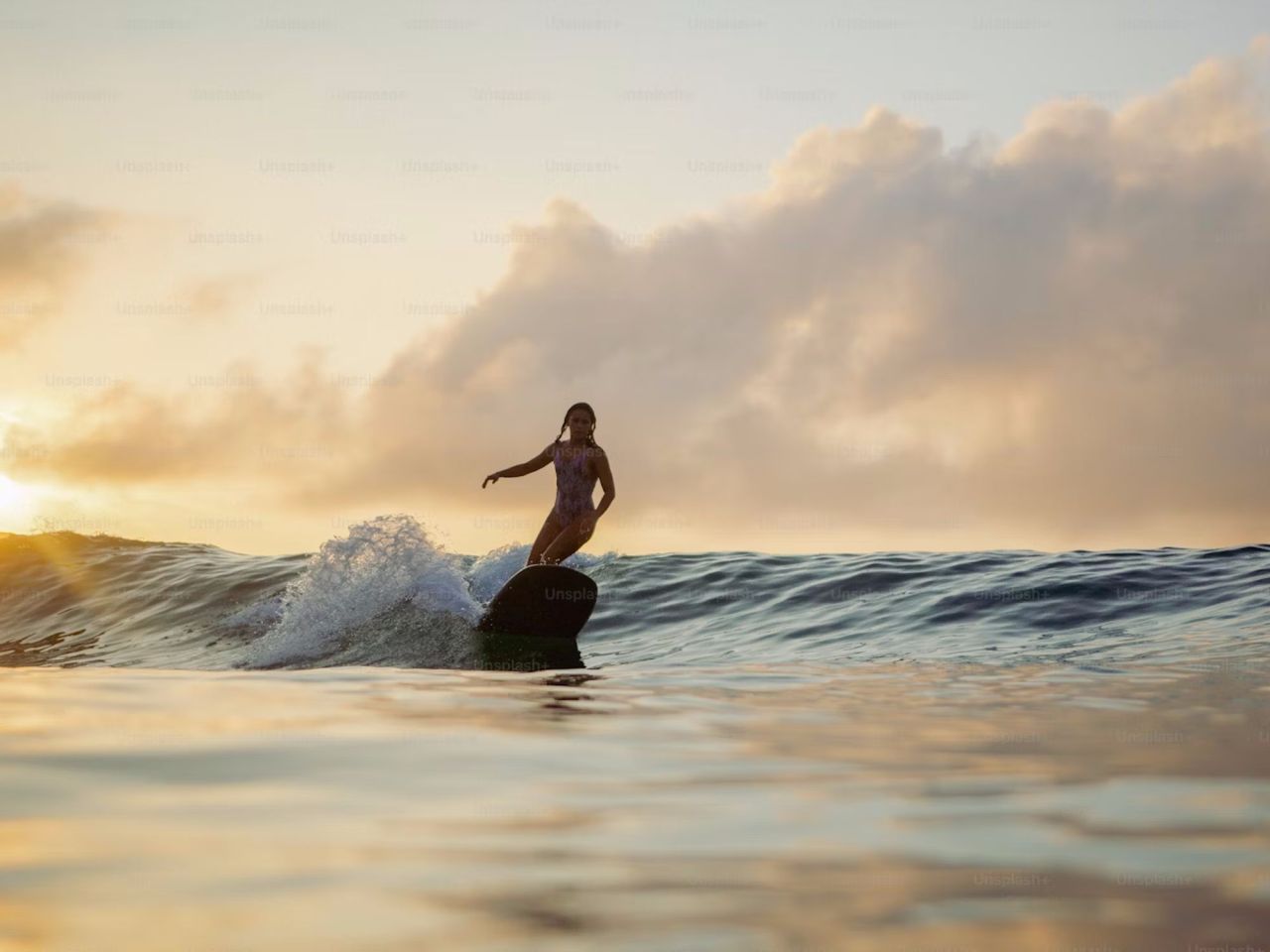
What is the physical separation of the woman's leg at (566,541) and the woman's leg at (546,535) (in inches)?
4.7

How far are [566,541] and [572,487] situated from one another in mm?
679

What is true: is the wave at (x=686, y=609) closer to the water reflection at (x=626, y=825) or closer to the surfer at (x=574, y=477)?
the surfer at (x=574, y=477)

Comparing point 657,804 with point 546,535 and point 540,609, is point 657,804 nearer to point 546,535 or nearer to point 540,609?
point 540,609

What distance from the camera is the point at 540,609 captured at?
12.8 meters

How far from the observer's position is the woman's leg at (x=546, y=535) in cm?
1381

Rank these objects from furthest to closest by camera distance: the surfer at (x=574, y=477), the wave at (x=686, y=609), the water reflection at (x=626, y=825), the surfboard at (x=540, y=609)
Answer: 1. the surfer at (x=574, y=477)
2. the surfboard at (x=540, y=609)
3. the wave at (x=686, y=609)
4. the water reflection at (x=626, y=825)

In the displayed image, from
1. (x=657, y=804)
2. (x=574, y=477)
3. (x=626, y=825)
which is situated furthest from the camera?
(x=574, y=477)

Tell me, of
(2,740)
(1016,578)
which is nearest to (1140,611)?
(1016,578)

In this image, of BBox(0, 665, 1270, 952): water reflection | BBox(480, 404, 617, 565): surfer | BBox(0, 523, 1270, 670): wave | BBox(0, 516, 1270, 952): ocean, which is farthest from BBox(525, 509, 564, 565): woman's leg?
BBox(0, 665, 1270, 952): water reflection

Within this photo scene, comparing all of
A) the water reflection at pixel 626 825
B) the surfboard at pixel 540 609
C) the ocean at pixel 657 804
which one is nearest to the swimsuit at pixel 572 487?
the surfboard at pixel 540 609

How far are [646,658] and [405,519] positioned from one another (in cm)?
481

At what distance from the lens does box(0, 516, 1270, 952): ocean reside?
254 centimetres

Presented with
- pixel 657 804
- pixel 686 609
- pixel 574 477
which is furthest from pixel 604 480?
pixel 657 804

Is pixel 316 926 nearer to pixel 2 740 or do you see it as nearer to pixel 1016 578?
pixel 2 740
